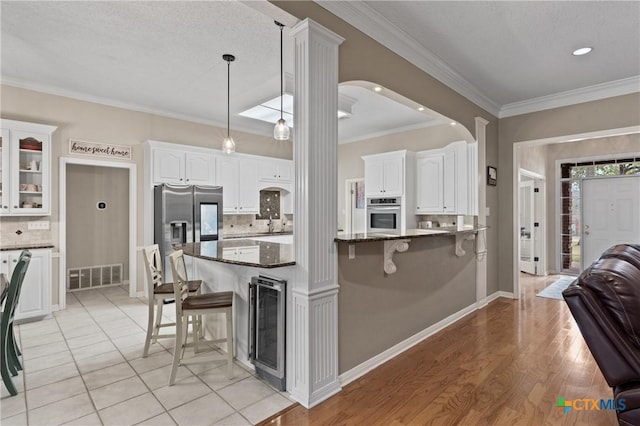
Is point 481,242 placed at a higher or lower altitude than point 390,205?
lower

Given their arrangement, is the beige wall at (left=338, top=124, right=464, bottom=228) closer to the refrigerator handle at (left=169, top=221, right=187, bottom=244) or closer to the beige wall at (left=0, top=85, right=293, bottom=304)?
the beige wall at (left=0, top=85, right=293, bottom=304)

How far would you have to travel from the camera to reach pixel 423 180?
18.1 feet

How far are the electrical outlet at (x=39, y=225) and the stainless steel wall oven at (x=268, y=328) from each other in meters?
3.46

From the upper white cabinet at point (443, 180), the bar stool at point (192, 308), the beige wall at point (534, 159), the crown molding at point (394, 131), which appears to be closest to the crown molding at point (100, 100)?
the crown molding at point (394, 131)

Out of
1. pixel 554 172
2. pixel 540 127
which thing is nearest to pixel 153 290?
pixel 540 127

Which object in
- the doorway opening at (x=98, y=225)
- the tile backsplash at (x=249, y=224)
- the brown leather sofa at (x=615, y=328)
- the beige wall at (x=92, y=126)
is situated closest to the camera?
the brown leather sofa at (x=615, y=328)

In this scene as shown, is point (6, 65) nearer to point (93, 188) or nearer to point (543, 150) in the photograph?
point (93, 188)

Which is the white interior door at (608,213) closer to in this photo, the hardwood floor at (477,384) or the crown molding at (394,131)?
the crown molding at (394,131)

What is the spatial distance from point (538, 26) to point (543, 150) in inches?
185

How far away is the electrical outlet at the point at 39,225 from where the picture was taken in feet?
13.7

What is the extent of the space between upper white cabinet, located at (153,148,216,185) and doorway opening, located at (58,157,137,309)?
441mm

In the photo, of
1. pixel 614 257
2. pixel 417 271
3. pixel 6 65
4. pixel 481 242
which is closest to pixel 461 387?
pixel 417 271

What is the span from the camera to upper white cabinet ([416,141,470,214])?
4.96 metres

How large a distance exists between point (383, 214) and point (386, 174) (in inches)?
27.6
